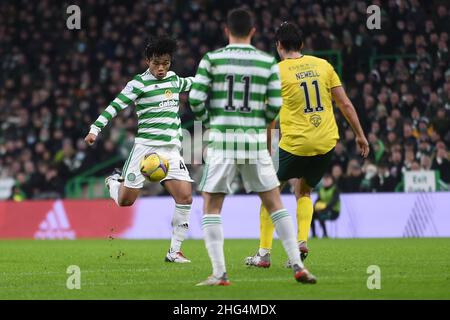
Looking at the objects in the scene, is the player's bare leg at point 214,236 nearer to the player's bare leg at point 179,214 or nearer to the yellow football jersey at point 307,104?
the yellow football jersey at point 307,104

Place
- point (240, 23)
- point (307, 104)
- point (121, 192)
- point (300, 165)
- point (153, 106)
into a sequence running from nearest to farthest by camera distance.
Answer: point (240, 23) < point (307, 104) < point (300, 165) < point (153, 106) < point (121, 192)

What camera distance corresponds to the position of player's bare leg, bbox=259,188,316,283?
7.66 metres

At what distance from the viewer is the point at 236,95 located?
7.67 m

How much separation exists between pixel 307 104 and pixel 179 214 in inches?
86.7

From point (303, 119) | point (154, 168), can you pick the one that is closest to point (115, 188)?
point (154, 168)

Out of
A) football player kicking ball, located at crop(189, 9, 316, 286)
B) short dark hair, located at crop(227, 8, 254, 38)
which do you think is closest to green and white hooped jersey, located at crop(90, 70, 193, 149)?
football player kicking ball, located at crop(189, 9, 316, 286)

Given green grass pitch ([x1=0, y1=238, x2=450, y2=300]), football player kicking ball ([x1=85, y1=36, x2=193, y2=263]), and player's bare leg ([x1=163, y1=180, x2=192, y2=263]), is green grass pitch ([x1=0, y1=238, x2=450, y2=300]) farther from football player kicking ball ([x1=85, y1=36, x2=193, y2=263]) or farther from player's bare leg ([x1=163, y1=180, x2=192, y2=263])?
football player kicking ball ([x1=85, y1=36, x2=193, y2=263])

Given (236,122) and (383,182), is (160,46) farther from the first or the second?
(383,182)

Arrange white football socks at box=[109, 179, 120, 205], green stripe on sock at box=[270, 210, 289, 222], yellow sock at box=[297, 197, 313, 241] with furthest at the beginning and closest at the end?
white football socks at box=[109, 179, 120, 205]
yellow sock at box=[297, 197, 313, 241]
green stripe on sock at box=[270, 210, 289, 222]

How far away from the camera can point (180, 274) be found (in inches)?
361

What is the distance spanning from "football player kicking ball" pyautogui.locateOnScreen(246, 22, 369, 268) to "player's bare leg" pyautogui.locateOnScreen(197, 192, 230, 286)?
6.32ft

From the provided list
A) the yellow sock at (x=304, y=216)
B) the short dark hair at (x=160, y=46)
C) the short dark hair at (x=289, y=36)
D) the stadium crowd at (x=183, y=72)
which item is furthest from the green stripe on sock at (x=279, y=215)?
the stadium crowd at (x=183, y=72)

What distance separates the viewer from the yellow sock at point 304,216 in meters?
9.72
